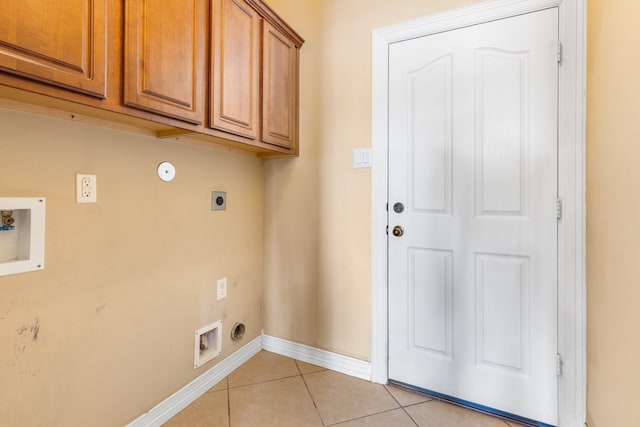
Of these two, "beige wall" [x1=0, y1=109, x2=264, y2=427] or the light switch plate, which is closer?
"beige wall" [x1=0, y1=109, x2=264, y2=427]

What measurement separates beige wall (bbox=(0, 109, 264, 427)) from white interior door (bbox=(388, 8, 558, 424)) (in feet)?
3.61

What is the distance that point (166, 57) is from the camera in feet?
3.81

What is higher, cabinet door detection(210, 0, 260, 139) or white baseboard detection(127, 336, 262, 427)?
cabinet door detection(210, 0, 260, 139)

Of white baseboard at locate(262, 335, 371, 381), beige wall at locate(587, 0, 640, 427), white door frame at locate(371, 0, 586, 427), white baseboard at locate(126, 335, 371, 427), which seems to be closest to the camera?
beige wall at locate(587, 0, 640, 427)

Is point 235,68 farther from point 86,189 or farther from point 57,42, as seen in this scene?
point 86,189

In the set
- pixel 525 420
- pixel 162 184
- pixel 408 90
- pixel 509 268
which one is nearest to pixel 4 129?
pixel 162 184

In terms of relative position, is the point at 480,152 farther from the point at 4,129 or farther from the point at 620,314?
the point at 4,129

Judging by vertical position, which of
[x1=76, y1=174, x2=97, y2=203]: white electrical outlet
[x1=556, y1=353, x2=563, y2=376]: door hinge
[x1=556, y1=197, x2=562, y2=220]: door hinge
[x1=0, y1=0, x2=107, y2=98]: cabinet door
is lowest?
[x1=556, y1=353, x2=563, y2=376]: door hinge

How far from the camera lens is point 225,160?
71.4 inches

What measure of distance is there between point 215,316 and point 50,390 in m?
0.78

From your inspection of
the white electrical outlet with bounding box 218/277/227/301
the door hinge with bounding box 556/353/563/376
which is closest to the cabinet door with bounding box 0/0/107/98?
the white electrical outlet with bounding box 218/277/227/301

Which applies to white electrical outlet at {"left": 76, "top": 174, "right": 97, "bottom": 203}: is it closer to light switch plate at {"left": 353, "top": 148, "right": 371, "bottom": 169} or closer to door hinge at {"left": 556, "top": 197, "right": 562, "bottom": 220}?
light switch plate at {"left": 353, "top": 148, "right": 371, "bottom": 169}

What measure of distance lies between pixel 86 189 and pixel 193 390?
3.82 ft

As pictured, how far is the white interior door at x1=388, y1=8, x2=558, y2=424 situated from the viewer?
1.43 meters
